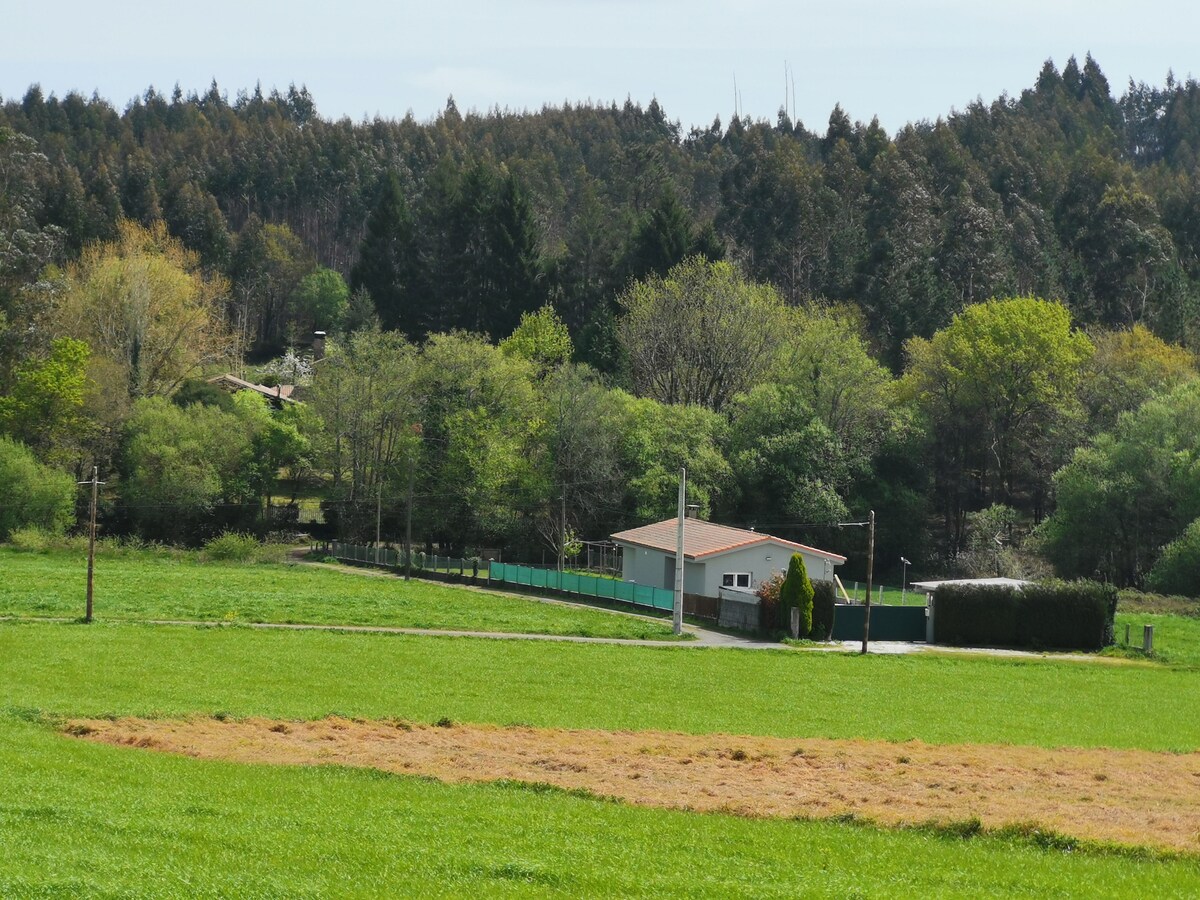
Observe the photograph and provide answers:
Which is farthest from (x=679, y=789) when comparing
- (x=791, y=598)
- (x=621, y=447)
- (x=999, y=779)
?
(x=621, y=447)

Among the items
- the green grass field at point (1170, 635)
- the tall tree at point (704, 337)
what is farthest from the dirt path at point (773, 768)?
the tall tree at point (704, 337)

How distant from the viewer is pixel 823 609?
56.7m

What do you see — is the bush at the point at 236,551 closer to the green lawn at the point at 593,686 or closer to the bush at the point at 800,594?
the green lawn at the point at 593,686

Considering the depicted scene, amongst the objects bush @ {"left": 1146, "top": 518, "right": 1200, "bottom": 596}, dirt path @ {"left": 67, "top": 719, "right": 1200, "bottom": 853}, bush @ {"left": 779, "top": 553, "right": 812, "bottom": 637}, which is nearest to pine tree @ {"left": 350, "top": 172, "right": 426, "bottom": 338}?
bush @ {"left": 1146, "top": 518, "right": 1200, "bottom": 596}

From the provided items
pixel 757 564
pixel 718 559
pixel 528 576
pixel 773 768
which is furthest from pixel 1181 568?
pixel 773 768

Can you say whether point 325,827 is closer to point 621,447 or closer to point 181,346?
point 621,447

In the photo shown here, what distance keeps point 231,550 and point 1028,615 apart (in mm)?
44629

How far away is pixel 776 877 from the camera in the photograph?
15.7 m

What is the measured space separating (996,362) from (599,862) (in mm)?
79550

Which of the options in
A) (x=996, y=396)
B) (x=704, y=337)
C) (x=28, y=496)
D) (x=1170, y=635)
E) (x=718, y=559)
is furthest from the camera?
(x=704, y=337)

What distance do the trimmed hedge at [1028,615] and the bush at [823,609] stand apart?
16.1 feet

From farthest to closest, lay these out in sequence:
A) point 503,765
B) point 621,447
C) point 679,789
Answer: point 621,447, point 503,765, point 679,789

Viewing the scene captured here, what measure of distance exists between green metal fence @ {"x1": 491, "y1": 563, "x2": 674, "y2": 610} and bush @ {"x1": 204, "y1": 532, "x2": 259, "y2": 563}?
17.4 m

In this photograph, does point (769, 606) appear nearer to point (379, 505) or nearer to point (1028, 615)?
point (1028, 615)
